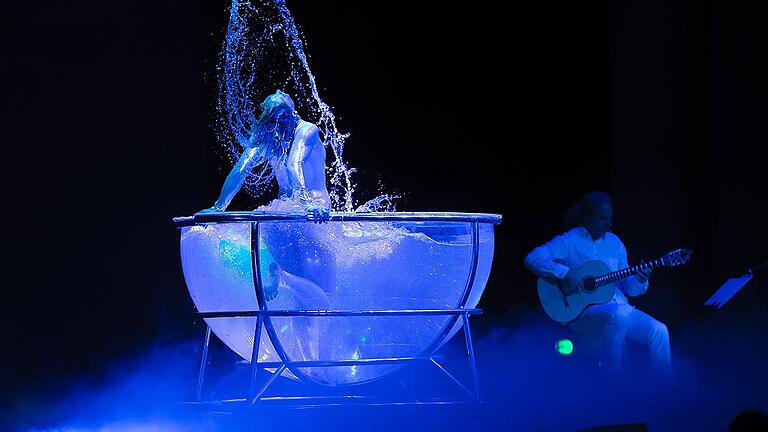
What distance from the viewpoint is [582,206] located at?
12.5ft

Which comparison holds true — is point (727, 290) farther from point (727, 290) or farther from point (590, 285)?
point (590, 285)

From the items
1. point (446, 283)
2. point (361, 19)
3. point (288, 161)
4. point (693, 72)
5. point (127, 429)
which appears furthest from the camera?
point (693, 72)

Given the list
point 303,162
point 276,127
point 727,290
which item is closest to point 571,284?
point 727,290

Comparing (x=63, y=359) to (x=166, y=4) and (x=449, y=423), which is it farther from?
(x=449, y=423)

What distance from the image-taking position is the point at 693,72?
4.11m

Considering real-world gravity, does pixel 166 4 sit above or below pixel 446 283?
above

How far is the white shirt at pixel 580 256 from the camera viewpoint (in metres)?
3.70

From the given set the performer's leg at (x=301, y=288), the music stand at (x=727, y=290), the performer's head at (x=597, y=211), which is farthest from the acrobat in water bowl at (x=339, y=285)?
the performer's head at (x=597, y=211)

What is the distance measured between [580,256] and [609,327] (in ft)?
1.29

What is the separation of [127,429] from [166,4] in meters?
1.80

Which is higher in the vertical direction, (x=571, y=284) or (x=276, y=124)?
(x=276, y=124)

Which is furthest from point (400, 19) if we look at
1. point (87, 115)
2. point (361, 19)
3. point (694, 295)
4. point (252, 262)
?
point (252, 262)

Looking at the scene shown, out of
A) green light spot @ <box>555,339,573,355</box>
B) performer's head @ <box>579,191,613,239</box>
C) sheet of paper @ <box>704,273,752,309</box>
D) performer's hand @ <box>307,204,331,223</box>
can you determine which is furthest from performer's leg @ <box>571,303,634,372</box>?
performer's hand @ <box>307,204,331,223</box>

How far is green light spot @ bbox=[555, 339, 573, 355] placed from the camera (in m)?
3.76
